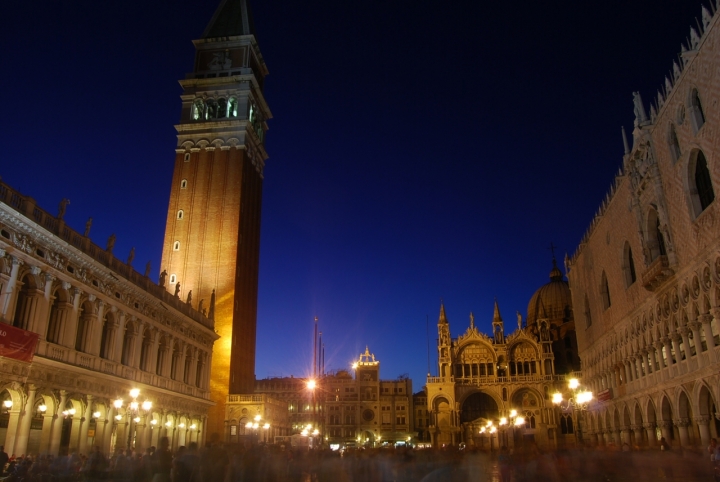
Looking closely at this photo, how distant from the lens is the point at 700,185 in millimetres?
24594

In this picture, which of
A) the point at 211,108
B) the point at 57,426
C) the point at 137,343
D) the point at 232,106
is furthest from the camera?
the point at 211,108

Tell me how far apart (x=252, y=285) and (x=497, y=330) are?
106 ft

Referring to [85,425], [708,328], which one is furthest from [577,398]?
[85,425]

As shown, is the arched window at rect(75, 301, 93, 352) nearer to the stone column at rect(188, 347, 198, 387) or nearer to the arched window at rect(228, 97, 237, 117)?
the stone column at rect(188, 347, 198, 387)

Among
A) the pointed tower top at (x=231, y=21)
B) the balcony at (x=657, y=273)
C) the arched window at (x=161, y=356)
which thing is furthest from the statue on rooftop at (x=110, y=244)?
the pointed tower top at (x=231, y=21)

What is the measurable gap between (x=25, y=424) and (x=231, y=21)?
48.9m

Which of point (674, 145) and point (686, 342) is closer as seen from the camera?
point (686, 342)

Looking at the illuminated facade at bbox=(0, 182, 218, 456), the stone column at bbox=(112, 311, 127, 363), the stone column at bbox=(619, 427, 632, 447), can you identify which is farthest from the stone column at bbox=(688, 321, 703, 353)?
the stone column at bbox=(112, 311, 127, 363)

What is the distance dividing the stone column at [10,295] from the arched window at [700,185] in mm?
27030

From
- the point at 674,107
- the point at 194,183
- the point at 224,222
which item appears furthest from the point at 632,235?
the point at 194,183

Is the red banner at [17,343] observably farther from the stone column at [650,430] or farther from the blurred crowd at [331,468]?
the stone column at [650,430]

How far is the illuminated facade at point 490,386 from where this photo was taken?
65062 mm

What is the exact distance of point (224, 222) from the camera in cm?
5275

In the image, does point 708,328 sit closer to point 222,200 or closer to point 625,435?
point 625,435
